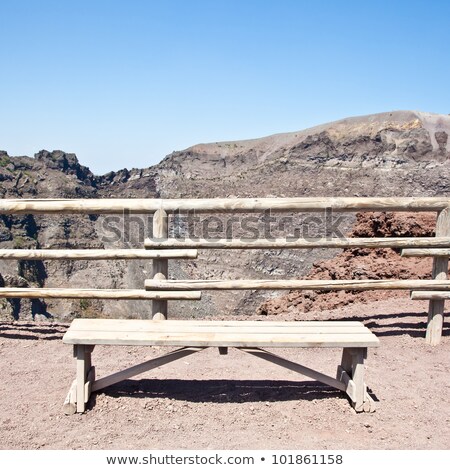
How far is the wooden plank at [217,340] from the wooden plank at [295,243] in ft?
5.46

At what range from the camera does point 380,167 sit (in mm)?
Result: 55281

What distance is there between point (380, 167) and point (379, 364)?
53825mm

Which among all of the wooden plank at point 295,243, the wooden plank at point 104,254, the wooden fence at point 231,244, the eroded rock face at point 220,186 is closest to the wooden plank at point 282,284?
the wooden fence at point 231,244

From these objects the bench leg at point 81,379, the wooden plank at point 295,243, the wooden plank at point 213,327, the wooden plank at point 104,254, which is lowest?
the bench leg at point 81,379

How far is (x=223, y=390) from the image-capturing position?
4043 millimetres

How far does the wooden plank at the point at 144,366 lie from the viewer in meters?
3.57

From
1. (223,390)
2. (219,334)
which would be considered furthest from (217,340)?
(223,390)

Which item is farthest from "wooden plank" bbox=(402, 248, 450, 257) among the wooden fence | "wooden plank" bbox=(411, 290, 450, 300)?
"wooden plank" bbox=(411, 290, 450, 300)

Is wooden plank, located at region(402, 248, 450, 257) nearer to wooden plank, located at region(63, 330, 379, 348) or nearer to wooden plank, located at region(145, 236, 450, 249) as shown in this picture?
wooden plank, located at region(145, 236, 450, 249)

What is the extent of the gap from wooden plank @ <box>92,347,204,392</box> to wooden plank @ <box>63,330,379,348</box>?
13 centimetres

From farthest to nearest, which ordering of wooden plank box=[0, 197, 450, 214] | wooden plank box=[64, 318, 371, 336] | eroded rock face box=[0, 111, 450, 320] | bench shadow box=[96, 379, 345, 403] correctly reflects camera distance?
eroded rock face box=[0, 111, 450, 320], wooden plank box=[0, 197, 450, 214], bench shadow box=[96, 379, 345, 403], wooden plank box=[64, 318, 371, 336]

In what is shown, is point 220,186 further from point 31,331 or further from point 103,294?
point 103,294

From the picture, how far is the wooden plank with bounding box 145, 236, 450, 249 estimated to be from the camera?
16.7 feet

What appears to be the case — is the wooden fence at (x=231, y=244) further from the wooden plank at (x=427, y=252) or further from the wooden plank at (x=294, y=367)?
the wooden plank at (x=294, y=367)
